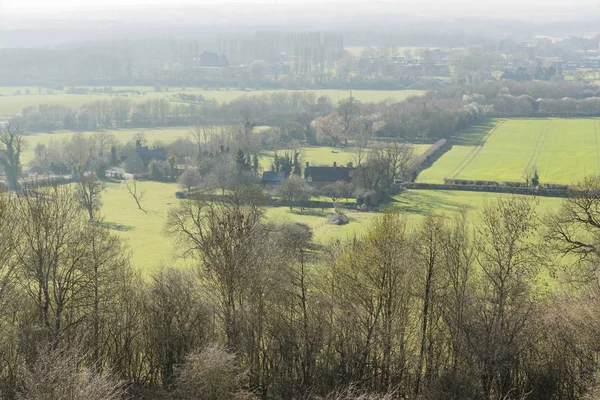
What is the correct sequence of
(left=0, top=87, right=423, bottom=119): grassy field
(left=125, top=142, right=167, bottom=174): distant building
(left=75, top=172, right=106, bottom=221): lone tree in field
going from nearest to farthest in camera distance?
(left=75, top=172, right=106, bottom=221): lone tree in field, (left=125, top=142, right=167, bottom=174): distant building, (left=0, top=87, right=423, bottom=119): grassy field

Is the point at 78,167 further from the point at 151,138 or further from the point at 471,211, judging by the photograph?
the point at 471,211

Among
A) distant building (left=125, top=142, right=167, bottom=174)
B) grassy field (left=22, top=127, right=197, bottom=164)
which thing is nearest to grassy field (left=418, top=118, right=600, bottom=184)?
distant building (left=125, top=142, right=167, bottom=174)

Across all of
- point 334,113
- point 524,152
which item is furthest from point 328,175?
point 334,113

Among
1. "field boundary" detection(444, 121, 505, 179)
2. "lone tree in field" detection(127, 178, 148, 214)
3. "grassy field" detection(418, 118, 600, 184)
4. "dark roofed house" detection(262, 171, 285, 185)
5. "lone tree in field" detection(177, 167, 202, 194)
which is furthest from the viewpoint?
"field boundary" detection(444, 121, 505, 179)

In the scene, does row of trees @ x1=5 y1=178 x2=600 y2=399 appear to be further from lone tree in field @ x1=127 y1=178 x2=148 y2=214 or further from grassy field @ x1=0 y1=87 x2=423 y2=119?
grassy field @ x1=0 y1=87 x2=423 y2=119

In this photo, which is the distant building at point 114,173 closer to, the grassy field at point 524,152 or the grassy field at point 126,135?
the grassy field at point 126,135

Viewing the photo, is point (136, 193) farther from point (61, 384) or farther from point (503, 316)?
point (61, 384)

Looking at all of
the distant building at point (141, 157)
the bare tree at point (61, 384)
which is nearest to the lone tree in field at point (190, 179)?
the distant building at point (141, 157)
